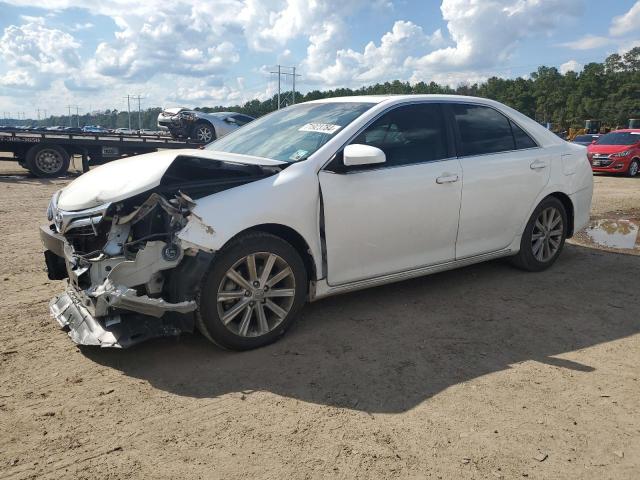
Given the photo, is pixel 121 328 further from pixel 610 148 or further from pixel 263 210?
pixel 610 148

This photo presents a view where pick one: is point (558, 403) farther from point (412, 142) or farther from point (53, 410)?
point (53, 410)

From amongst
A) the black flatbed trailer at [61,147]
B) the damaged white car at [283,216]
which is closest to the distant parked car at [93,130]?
the black flatbed trailer at [61,147]

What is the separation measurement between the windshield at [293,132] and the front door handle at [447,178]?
2.75 ft

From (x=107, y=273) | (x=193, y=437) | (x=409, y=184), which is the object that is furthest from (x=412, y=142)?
(x=193, y=437)

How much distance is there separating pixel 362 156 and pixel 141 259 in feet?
5.45

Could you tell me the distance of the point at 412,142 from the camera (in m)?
4.37

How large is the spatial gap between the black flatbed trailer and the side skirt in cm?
1115

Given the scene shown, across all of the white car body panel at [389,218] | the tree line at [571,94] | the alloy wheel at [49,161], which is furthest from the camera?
the tree line at [571,94]

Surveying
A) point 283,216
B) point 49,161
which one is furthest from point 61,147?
point 283,216

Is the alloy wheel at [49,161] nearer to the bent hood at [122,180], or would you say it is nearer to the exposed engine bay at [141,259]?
the bent hood at [122,180]

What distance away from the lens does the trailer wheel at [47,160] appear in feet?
46.7

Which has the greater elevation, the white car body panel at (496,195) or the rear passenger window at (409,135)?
the rear passenger window at (409,135)

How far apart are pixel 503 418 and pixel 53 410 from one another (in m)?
2.47

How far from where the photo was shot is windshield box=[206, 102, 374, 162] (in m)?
4.02
